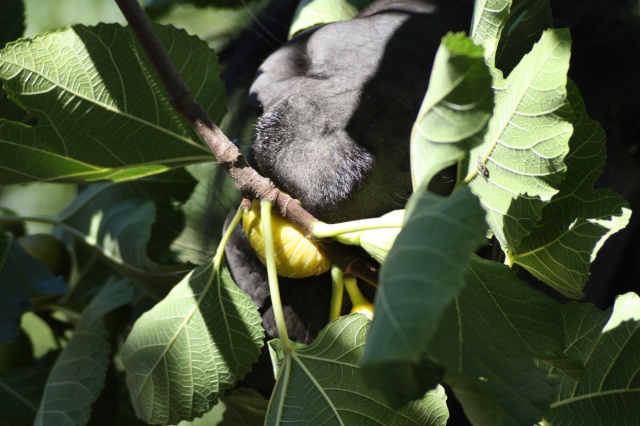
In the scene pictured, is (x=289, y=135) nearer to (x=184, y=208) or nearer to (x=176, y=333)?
(x=176, y=333)

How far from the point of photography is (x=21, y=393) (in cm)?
89

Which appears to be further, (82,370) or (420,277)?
(82,370)

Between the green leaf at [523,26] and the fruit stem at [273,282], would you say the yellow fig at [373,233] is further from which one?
the green leaf at [523,26]

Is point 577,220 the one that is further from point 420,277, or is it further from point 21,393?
point 21,393

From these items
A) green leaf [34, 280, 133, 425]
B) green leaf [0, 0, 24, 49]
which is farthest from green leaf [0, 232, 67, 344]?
green leaf [0, 0, 24, 49]

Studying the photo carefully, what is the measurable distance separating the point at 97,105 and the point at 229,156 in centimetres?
14

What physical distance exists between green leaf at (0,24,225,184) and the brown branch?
0.05 metres

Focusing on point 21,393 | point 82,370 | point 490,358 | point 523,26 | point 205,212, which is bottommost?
point 21,393

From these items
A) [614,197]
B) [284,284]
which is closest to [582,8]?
[614,197]

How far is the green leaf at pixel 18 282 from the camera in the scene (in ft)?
2.66

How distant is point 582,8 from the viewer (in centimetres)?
73

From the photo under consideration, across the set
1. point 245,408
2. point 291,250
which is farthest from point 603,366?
point 245,408

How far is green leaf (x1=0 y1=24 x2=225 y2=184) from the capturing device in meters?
0.60

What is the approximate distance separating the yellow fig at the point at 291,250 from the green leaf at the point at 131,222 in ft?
0.62
